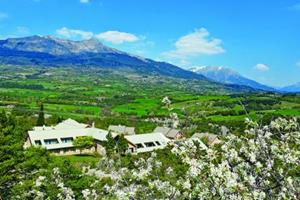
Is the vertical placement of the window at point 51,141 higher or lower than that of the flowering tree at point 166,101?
lower

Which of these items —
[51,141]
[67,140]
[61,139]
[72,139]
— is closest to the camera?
[51,141]

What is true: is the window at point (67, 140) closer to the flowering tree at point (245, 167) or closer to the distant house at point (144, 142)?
the distant house at point (144, 142)

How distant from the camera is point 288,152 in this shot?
6707 mm

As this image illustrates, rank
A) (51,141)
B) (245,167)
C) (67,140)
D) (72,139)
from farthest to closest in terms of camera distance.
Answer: (72,139)
(67,140)
(51,141)
(245,167)

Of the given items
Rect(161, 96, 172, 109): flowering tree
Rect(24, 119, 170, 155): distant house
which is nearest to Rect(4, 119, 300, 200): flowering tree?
Rect(161, 96, 172, 109): flowering tree

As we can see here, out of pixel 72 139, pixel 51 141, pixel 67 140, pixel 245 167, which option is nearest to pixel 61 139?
pixel 67 140

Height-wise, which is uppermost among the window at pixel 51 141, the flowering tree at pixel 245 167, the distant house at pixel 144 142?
the flowering tree at pixel 245 167

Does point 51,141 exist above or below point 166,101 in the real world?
below

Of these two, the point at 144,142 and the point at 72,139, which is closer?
the point at 72,139

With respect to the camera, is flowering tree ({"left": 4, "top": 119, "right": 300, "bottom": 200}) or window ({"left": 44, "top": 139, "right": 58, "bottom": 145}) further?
window ({"left": 44, "top": 139, "right": 58, "bottom": 145})

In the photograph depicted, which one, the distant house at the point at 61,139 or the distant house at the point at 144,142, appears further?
the distant house at the point at 144,142

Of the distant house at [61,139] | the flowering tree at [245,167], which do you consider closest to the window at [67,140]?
the distant house at [61,139]

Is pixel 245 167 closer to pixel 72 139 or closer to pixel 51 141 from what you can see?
pixel 51 141

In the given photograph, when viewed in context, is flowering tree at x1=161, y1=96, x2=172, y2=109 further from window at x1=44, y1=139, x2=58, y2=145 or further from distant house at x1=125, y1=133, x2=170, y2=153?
window at x1=44, y1=139, x2=58, y2=145
